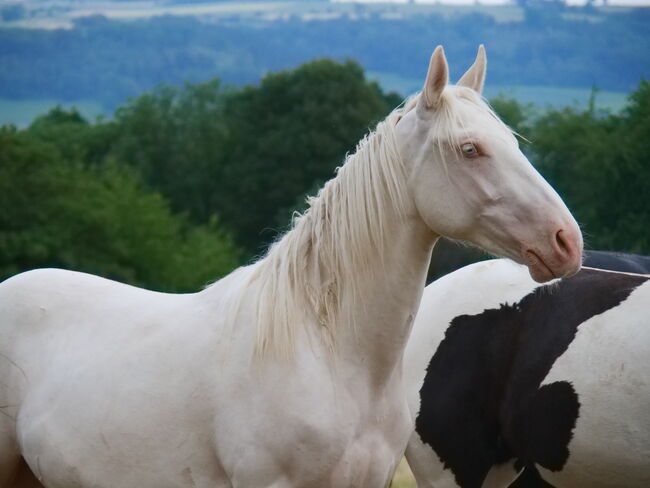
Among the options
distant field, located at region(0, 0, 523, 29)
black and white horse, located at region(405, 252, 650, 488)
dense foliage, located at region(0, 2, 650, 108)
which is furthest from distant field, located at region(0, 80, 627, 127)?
distant field, located at region(0, 0, 523, 29)

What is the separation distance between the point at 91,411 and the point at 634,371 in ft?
7.96

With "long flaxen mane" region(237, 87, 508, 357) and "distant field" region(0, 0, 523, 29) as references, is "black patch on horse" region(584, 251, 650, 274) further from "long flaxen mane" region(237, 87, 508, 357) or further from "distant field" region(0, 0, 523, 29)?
"distant field" region(0, 0, 523, 29)

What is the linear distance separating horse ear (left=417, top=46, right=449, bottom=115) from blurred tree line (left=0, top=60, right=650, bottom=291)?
21.0 meters

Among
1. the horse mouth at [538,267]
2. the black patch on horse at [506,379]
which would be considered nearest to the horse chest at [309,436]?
the horse mouth at [538,267]

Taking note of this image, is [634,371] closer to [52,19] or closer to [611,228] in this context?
[611,228]

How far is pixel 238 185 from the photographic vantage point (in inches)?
1548

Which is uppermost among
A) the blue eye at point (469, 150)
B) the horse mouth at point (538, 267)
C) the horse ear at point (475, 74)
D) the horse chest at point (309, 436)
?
the horse ear at point (475, 74)

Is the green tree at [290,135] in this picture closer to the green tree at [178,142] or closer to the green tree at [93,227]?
the green tree at [93,227]

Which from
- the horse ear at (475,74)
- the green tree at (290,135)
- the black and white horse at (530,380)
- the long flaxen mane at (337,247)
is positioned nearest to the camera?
the long flaxen mane at (337,247)

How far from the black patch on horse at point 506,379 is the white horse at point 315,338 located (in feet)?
3.54

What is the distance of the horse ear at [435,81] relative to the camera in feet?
11.3

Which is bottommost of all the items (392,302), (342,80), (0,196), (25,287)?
(0,196)

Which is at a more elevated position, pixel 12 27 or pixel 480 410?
pixel 480 410

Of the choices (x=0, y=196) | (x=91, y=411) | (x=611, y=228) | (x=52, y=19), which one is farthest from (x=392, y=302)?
(x=52, y=19)
